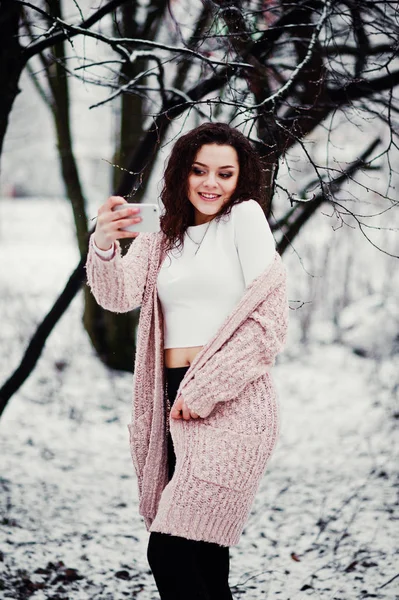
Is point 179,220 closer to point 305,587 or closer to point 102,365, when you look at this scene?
point 305,587

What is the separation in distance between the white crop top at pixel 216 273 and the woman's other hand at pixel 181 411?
0.66 feet

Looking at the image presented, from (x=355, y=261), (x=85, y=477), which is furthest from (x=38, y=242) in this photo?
(x=85, y=477)

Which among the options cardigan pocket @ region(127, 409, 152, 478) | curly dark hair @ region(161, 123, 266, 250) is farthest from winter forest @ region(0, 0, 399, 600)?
cardigan pocket @ region(127, 409, 152, 478)

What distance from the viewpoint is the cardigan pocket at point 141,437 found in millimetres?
2396

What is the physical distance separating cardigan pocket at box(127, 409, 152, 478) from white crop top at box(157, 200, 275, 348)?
1.03 feet

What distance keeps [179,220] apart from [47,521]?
8.32ft

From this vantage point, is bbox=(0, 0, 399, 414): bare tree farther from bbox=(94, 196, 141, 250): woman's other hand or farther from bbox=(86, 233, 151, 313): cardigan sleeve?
bbox=(94, 196, 141, 250): woman's other hand

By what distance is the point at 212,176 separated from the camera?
229 centimetres

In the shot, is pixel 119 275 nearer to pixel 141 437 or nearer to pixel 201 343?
pixel 201 343

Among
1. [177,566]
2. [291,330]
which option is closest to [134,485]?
[177,566]

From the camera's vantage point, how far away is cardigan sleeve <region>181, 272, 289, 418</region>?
2.12 meters

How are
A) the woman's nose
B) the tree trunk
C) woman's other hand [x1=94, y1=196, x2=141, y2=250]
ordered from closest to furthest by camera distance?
woman's other hand [x1=94, y1=196, x2=141, y2=250]
the woman's nose
the tree trunk

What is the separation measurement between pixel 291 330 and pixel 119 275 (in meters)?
7.61

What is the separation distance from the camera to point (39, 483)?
4754mm
